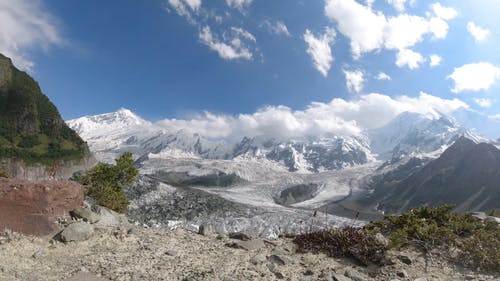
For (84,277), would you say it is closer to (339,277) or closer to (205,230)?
(339,277)

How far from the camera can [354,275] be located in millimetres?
12172

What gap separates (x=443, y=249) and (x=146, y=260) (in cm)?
1017

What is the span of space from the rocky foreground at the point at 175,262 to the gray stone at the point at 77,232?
→ 4 cm

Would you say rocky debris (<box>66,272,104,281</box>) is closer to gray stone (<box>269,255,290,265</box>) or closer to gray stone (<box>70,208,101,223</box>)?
gray stone (<box>70,208,101,223</box>)

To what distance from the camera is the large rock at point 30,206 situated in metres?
12.9

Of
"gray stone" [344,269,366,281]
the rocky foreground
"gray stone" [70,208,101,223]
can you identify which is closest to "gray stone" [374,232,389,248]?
the rocky foreground

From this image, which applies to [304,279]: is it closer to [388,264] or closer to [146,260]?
[388,264]

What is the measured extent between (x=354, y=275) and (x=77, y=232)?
8810mm

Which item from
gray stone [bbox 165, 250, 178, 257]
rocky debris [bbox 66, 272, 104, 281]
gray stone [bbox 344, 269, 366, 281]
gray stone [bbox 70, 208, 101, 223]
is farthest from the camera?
gray stone [bbox 70, 208, 101, 223]

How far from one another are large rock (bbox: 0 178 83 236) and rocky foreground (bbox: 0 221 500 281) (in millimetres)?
425

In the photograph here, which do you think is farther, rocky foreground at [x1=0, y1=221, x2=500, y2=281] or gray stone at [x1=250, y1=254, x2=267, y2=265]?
gray stone at [x1=250, y1=254, x2=267, y2=265]

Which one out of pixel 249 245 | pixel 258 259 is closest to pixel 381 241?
pixel 258 259

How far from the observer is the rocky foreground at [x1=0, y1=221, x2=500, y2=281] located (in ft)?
36.5

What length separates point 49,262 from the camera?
453 inches
